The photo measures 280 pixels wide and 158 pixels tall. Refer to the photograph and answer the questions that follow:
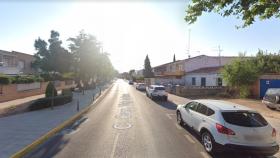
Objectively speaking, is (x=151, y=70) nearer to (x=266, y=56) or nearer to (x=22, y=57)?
(x=22, y=57)

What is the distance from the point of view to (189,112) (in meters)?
10.3

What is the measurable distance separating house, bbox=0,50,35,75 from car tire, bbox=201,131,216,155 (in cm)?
3815

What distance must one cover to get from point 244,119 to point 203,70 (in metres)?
43.9

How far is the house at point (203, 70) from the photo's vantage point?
4520cm

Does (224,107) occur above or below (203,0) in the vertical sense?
below

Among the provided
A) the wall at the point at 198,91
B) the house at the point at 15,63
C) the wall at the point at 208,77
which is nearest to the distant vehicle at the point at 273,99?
the wall at the point at 198,91

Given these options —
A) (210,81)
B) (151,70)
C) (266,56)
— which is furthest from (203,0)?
(151,70)

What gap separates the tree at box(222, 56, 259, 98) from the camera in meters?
25.9

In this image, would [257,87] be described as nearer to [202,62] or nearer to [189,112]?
[189,112]

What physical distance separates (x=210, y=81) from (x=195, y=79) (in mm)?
3457

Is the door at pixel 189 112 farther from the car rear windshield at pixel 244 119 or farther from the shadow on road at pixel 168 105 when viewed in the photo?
the shadow on road at pixel 168 105

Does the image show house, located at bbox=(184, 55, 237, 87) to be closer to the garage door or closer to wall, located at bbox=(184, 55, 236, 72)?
wall, located at bbox=(184, 55, 236, 72)

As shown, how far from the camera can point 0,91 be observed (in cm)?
2156

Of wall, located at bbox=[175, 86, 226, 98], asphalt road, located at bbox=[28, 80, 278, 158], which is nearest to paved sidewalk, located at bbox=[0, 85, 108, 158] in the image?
asphalt road, located at bbox=[28, 80, 278, 158]
